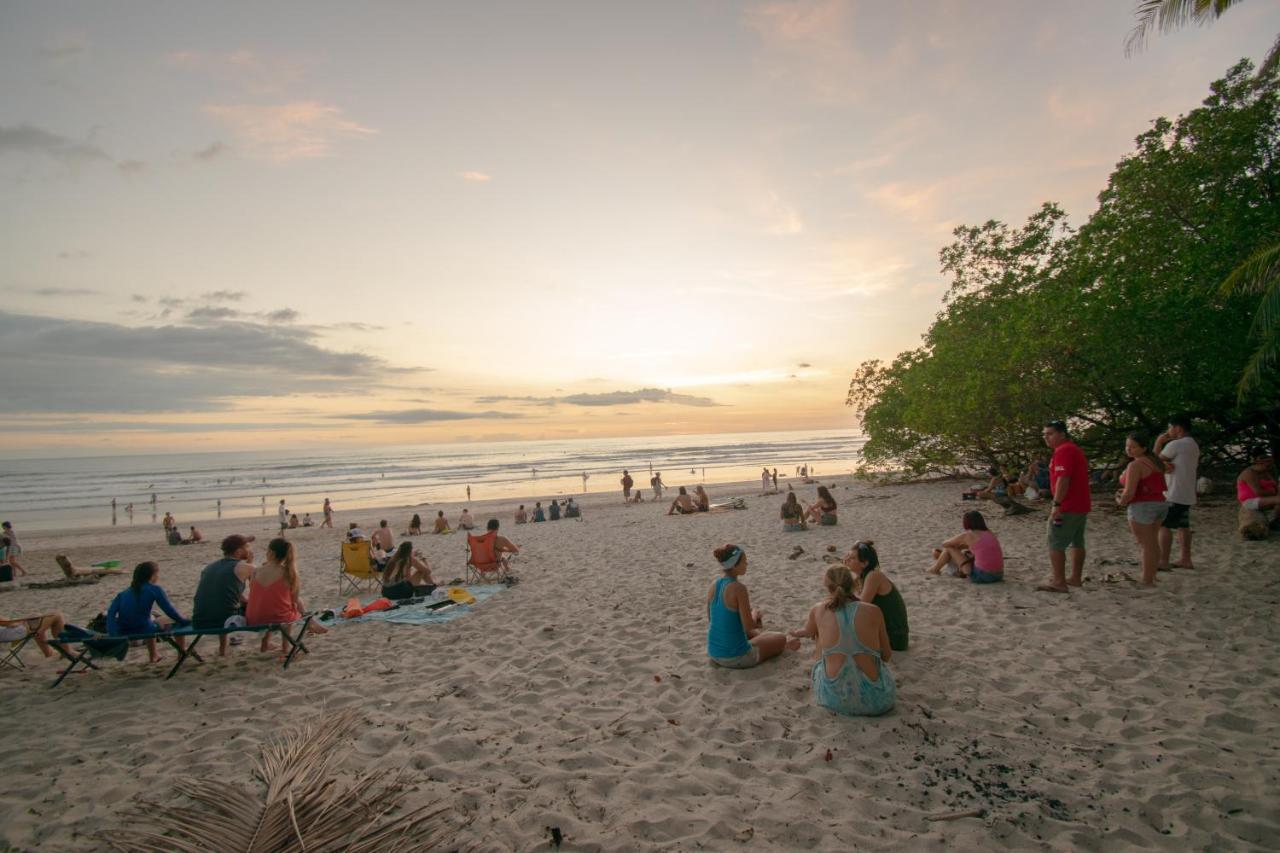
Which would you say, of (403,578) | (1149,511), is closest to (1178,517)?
(1149,511)

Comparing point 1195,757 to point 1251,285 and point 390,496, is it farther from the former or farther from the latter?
point 390,496

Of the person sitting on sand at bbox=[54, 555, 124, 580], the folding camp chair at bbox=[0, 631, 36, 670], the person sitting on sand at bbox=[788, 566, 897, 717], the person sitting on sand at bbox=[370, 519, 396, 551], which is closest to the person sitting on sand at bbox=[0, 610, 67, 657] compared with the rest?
the folding camp chair at bbox=[0, 631, 36, 670]

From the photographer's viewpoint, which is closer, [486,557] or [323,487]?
[486,557]

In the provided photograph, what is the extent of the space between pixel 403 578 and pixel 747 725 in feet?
20.9

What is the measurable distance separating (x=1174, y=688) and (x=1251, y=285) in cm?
769

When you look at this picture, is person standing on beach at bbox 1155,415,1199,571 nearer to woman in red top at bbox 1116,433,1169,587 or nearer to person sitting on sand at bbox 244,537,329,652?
woman in red top at bbox 1116,433,1169,587

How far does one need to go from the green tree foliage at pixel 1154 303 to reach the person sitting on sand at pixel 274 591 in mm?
13701

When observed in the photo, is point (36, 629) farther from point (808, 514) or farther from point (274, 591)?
point (808, 514)

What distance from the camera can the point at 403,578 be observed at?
875cm

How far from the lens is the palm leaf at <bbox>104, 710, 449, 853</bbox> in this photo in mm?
2871

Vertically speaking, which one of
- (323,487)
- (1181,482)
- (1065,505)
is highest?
(1181,482)

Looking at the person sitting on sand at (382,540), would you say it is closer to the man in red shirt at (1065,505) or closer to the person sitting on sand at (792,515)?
the person sitting on sand at (792,515)

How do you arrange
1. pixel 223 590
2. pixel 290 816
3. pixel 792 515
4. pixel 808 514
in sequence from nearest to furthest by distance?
pixel 290 816 < pixel 223 590 < pixel 792 515 < pixel 808 514

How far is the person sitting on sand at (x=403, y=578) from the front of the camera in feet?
28.2
